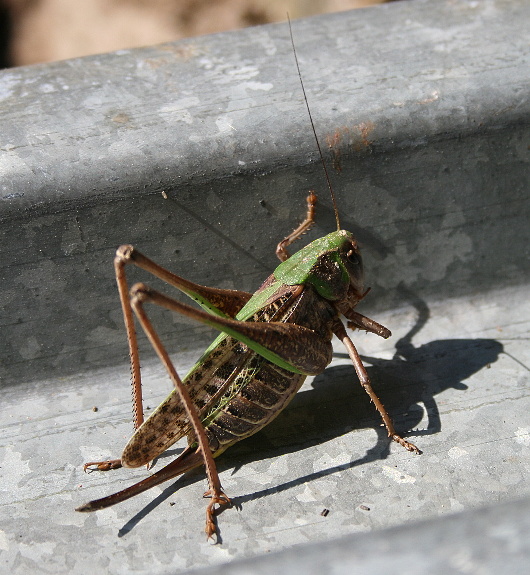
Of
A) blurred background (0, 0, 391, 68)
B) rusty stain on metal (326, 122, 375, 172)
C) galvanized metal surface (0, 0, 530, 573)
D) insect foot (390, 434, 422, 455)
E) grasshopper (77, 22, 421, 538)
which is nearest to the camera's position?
grasshopper (77, 22, 421, 538)

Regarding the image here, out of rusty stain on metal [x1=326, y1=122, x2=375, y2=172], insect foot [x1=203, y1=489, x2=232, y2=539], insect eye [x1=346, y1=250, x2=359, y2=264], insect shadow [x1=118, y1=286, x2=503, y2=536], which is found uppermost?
rusty stain on metal [x1=326, y1=122, x2=375, y2=172]

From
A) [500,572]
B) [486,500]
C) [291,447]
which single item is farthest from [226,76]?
[500,572]

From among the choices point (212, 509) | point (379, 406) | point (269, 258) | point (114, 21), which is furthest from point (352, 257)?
point (114, 21)

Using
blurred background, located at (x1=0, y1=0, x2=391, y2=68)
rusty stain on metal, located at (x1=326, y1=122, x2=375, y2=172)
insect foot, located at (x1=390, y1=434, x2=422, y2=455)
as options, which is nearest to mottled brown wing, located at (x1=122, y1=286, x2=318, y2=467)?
insect foot, located at (x1=390, y1=434, x2=422, y2=455)

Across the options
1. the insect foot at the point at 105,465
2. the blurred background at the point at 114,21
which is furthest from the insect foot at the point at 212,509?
the blurred background at the point at 114,21

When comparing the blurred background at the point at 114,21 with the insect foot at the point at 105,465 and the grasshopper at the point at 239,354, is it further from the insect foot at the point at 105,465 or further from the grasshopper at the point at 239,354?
the insect foot at the point at 105,465

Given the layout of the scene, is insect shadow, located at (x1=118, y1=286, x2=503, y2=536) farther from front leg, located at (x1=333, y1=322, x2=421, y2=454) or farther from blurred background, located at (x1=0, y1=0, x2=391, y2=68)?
blurred background, located at (x1=0, y1=0, x2=391, y2=68)

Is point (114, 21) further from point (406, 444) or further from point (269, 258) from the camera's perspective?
point (406, 444)

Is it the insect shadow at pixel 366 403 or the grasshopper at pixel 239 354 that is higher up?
the grasshopper at pixel 239 354
